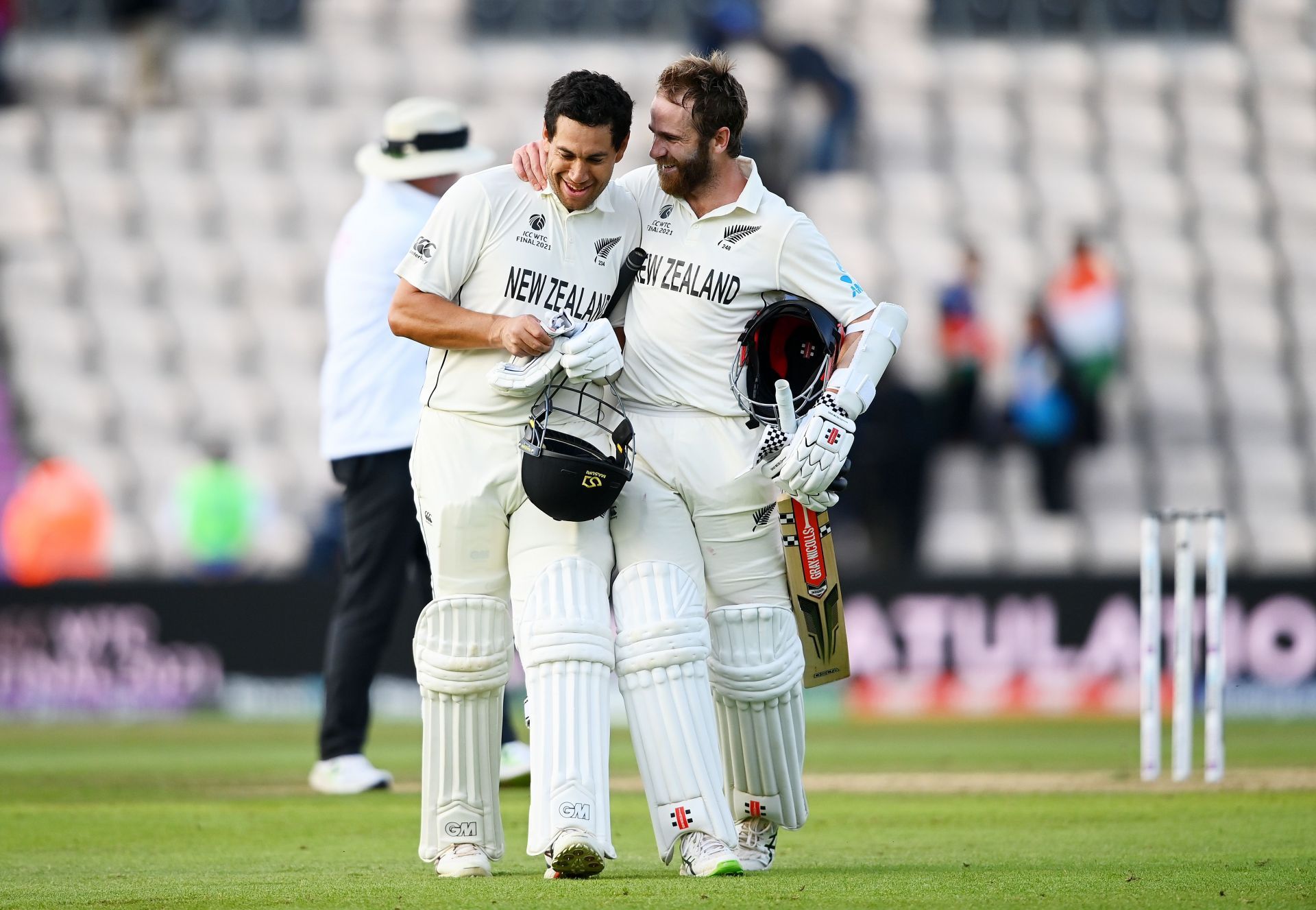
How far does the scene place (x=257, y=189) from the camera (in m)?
16.6

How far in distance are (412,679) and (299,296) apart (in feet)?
17.1

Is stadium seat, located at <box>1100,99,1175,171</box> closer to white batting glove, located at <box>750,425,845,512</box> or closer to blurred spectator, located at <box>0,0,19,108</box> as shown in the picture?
blurred spectator, located at <box>0,0,19,108</box>

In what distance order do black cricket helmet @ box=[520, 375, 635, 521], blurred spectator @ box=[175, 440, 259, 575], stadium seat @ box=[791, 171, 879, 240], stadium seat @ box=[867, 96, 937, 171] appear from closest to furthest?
black cricket helmet @ box=[520, 375, 635, 521]
blurred spectator @ box=[175, 440, 259, 575]
stadium seat @ box=[791, 171, 879, 240]
stadium seat @ box=[867, 96, 937, 171]

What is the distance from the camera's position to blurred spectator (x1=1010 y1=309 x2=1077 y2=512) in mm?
13570

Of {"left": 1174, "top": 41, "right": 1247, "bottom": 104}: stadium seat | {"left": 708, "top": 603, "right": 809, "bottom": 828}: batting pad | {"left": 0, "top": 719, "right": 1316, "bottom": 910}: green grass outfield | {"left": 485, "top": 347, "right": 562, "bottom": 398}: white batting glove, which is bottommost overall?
{"left": 0, "top": 719, "right": 1316, "bottom": 910}: green grass outfield

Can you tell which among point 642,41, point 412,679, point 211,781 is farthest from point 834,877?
point 642,41

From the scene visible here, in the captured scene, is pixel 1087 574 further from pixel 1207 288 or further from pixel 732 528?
pixel 732 528

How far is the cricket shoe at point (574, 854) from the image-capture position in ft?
14.5

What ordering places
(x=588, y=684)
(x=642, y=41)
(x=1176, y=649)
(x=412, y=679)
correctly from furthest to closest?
1. (x=642, y=41)
2. (x=412, y=679)
3. (x=1176, y=649)
4. (x=588, y=684)

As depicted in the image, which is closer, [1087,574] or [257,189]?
[1087,574]

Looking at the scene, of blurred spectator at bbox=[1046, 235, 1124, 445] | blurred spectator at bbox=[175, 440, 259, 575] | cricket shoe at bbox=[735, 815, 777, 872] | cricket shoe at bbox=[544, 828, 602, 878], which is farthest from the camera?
blurred spectator at bbox=[1046, 235, 1124, 445]

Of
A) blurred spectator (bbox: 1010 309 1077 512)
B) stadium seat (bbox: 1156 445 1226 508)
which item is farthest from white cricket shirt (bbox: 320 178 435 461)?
stadium seat (bbox: 1156 445 1226 508)

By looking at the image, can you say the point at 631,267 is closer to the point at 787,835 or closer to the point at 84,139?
the point at 787,835

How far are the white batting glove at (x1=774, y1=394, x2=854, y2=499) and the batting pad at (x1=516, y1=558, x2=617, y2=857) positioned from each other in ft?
1.70
